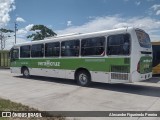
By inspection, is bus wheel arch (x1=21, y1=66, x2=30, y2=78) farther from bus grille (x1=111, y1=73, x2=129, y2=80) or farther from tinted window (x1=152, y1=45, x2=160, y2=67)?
tinted window (x1=152, y1=45, x2=160, y2=67)

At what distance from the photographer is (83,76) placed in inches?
535

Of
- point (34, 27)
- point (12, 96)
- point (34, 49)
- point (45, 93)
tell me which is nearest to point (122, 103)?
point (45, 93)

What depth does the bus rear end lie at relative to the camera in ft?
37.1

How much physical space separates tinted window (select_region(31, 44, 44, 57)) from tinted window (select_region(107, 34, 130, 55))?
5938 millimetres

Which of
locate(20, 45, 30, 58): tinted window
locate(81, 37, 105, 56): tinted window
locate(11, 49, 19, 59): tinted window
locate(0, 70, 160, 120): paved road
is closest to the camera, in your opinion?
locate(0, 70, 160, 120): paved road

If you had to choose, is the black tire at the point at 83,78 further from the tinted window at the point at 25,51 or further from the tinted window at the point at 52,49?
the tinted window at the point at 25,51

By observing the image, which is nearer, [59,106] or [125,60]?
[59,106]

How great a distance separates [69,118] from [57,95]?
3.68 m

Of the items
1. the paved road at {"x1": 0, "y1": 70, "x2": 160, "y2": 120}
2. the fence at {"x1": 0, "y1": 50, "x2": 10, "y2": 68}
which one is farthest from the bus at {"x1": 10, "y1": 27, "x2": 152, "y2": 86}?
the fence at {"x1": 0, "y1": 50, "x2": 10, "y2": 68}

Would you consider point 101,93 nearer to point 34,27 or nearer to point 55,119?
point 55,119

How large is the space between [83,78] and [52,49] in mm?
3234

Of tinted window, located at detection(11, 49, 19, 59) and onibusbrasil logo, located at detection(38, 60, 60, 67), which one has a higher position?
tinted window, located at detection(11, 49, 19, 59)

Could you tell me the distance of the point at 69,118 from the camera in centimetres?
729

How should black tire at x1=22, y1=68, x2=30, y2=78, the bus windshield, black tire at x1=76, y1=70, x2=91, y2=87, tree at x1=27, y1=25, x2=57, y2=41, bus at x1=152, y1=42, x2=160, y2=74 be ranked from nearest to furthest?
the bus windshield < black tire at x1=76, y1=70, x2=91, y2=87 < bus at x1=152, y1=42, x2=160, y2=74 < black tire at x1=22, y1=68, x2=30, y2=78 < tree at x1=27, y1=25, x2=57, y2=41
